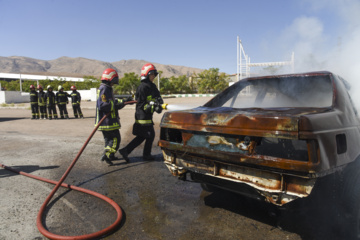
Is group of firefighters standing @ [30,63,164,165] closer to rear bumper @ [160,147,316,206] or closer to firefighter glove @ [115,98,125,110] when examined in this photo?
firefighter glove @ [115,98,125,110]

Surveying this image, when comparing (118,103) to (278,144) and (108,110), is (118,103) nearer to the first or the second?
(108,110)

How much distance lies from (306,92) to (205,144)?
148 centimetres

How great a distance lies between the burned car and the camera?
1.96 m

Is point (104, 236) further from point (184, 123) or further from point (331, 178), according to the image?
point (331, 178)

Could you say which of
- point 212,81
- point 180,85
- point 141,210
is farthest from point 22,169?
point 180,85

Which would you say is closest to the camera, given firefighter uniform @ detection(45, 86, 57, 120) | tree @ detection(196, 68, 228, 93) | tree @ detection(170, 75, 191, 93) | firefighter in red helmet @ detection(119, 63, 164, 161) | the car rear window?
the car rear window

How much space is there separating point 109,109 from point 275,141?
9.20 ft

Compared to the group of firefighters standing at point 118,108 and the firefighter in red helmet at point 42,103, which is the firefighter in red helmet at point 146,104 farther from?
the firefighter in red helmet at point 42,103

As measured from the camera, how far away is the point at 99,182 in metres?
3.99

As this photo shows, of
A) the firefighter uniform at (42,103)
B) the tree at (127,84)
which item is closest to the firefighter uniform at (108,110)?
the firefighter uniform at (42,103)

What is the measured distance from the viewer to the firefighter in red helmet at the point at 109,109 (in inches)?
177

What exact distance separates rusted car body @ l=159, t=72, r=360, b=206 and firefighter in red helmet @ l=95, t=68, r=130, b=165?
6.16 ft

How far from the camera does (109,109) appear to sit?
14.8 feet

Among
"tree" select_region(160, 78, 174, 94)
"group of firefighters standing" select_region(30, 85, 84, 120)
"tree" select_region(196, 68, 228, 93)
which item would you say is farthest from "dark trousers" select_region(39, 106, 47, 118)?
"tree" select_region(196, 68, 228, 93)
